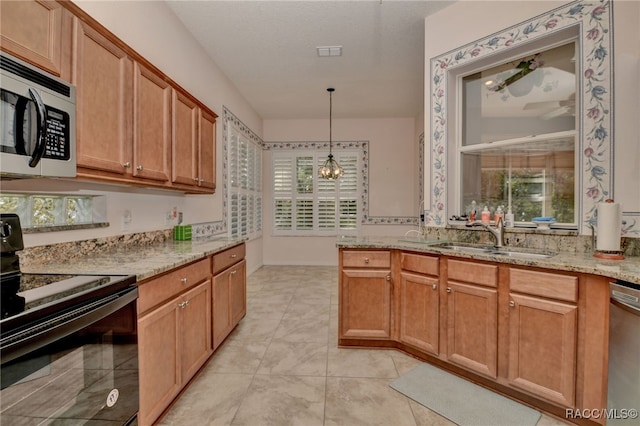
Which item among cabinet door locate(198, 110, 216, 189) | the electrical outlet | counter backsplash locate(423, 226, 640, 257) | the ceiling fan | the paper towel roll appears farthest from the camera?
cabinet door locate(198, 110, 216, 189)

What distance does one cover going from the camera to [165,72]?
105 inches

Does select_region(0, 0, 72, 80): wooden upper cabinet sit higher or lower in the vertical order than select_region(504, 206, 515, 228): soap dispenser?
higher

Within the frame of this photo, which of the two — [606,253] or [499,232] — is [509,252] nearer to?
[499,232]

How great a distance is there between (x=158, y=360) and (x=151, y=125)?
58.1 inches

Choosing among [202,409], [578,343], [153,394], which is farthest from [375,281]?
[153,394]

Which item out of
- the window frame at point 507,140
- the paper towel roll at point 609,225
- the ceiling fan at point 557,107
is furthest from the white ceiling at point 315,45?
the paper towel roll at point 609,225

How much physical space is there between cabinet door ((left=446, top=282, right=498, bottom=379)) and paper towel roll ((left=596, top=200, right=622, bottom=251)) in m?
0.71

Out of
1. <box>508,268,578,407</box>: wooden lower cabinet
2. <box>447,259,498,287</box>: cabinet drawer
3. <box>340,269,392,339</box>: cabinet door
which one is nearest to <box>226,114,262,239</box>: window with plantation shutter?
<box>340,269,392,339</box>: cabinet door

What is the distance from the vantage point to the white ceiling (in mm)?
2723

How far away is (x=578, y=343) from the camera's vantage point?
5.32 ft

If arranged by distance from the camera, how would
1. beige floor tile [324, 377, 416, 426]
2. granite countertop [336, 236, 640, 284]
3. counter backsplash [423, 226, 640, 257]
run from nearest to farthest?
granite countertop [336, 236, 640, 284] < beige floor tile [324, 377, 416, 426] < counter backsplash [423, 226, 640, 257]

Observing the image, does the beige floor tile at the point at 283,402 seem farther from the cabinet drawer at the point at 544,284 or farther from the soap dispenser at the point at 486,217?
the soap dispenser at the point at 486,217

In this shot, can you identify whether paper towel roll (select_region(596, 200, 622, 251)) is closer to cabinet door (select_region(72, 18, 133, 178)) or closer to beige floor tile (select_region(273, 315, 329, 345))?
beige floor tile (select_region(273, 315, 329, 345))

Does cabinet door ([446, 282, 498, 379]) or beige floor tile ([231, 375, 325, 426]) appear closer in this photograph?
beige floor tile ([231, 375, 325, 426])
